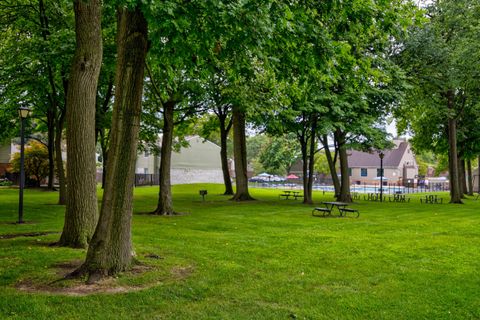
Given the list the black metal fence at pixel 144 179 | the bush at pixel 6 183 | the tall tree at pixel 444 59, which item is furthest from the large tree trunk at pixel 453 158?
the bush at pixel 6 183

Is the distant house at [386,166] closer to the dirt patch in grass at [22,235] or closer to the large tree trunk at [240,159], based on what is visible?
the large tree trunk at [240,159]

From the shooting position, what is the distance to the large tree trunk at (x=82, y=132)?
30.5 ft

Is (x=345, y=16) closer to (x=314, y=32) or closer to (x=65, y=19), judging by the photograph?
(x=314, y=32)

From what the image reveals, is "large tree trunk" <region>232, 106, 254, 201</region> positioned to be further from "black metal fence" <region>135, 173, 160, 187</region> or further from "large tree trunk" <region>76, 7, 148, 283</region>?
"black metal fence" <region>135, 173, 160, 187</region>

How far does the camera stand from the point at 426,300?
6.16 meters

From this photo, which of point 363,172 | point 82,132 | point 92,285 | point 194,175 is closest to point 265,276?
point 92,285

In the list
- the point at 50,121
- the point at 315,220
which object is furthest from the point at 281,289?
the point at 50,121

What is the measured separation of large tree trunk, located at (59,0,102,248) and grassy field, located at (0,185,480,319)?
2.17 ft

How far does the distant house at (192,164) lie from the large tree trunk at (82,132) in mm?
43871

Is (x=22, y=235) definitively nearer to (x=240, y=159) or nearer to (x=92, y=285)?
(x=92, y=285)

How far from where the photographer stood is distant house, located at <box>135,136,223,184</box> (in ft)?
179

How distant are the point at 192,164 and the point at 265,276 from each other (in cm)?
4936

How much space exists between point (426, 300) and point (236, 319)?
2.82 m

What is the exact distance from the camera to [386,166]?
238 ft
